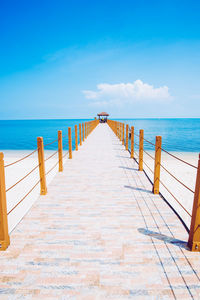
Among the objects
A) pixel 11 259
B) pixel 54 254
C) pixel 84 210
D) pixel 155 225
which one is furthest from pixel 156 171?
pixel 11 259

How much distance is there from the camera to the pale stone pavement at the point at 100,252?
1663mm

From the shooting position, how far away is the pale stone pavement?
1.66m

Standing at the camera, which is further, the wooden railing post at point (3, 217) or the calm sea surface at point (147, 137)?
the calm sea surface at point (147, 137)

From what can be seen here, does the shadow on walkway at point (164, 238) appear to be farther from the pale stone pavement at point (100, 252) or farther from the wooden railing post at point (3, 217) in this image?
the wooden railing post at point (3, 217)

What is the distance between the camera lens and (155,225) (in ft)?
8.60

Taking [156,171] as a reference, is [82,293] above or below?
below

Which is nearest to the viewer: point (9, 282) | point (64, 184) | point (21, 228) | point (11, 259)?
point (9, 282)

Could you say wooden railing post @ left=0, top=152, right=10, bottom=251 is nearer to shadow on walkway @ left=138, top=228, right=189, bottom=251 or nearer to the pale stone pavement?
the pale stone pavement

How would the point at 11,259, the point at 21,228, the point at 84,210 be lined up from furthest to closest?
the point at 84,210, the point at 21,228, the point at 11,259

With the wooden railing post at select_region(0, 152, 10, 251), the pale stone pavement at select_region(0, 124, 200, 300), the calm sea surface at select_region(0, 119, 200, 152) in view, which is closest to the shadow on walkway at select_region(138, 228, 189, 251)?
the pale stone pavement at select_region(0, 124, 200, 300)

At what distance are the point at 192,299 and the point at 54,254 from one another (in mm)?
1440

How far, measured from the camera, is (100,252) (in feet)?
6.86

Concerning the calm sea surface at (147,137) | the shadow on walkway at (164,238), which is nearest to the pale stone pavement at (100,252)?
the shadow on walkway at (164,238)

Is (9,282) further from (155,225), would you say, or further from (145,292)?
(155,225)
